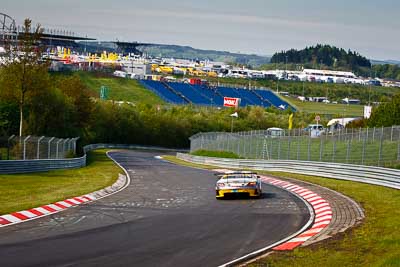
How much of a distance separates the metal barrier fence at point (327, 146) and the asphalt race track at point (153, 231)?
24.0 ft

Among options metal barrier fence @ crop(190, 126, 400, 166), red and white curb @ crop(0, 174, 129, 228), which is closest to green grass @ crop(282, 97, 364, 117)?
metal barrier fence @ crop(190, 126, 400, 166)

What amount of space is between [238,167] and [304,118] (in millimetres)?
78402

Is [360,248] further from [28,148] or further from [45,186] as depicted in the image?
[28,148]

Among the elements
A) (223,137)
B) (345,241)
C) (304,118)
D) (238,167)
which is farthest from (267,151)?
(304,118)

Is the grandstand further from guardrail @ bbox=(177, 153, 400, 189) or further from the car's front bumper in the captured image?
the car's front bumper

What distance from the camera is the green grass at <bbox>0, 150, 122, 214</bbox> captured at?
83.8 feet

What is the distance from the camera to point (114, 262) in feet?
49.1

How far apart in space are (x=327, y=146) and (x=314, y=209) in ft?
67.1

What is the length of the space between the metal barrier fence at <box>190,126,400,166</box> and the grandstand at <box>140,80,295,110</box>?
97.3 m

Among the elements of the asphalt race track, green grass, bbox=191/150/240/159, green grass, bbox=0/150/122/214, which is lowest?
green grass, bbox=191/150/240/159

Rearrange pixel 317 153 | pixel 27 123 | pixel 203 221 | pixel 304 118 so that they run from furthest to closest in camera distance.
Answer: pixel 304 118
pixel 27 123
pixel 317 153
pixel 203 221

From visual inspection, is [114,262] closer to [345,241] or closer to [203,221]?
[345,241]

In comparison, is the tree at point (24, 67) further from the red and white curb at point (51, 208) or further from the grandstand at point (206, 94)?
the grandstand at point (206, 94)

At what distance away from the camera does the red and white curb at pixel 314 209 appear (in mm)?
17477
